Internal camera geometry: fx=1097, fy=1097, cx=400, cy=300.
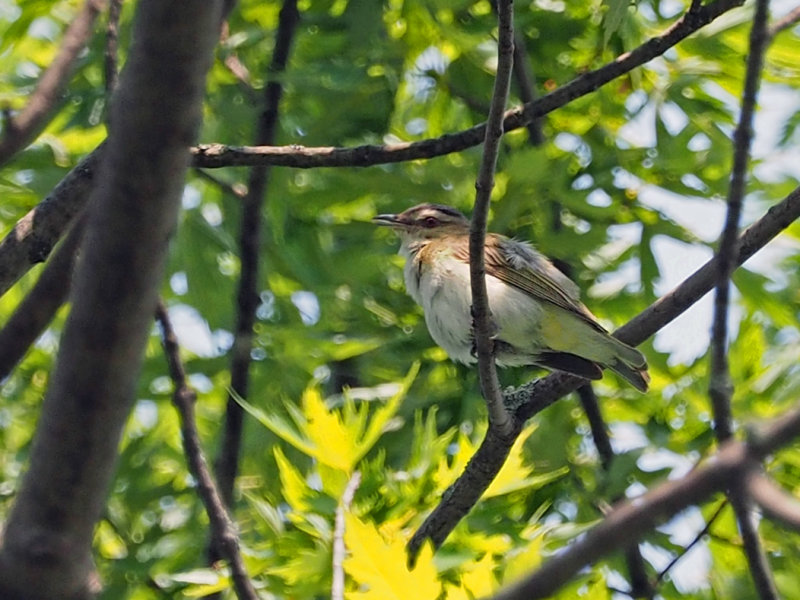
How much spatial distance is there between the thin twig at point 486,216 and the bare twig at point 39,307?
131 centimetres

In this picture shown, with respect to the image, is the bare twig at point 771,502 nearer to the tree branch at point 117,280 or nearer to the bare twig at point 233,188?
the tree branch at point 117,280

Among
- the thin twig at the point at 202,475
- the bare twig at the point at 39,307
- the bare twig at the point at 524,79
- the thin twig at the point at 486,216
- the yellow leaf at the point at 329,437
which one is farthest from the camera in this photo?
the bare twig at the point at 524,79

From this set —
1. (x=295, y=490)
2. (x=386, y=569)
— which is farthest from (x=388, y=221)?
(x=386, y=569)

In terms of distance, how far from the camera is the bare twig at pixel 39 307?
139 inches

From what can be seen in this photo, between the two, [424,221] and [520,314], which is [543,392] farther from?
[424,221]

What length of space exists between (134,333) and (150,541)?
4.33 metres

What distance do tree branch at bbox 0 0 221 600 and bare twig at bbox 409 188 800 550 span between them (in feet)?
6.89

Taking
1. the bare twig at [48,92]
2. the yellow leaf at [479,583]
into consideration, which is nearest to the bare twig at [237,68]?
the bare twig at [48,92]

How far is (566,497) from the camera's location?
6098mm

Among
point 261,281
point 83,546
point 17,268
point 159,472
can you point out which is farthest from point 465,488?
point 159,472

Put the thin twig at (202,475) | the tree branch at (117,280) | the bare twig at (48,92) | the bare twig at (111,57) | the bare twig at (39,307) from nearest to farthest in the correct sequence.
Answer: the tree branch at (117,280)
the thin twig at (202,475)
the bare twig at (48,92)
the bare twig at (39,307)
the bare twig at (111,57)

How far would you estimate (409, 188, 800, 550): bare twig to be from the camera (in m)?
→ 3.58

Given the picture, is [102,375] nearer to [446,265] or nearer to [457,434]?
[446,265]

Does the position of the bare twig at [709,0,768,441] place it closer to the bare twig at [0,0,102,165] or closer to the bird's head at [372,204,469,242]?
the bare twig at [0,0,102,165]
